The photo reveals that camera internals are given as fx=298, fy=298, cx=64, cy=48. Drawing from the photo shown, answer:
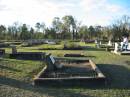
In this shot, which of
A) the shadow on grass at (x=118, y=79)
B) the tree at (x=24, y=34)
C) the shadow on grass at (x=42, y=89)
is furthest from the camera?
the tree at (x=24, y=34)

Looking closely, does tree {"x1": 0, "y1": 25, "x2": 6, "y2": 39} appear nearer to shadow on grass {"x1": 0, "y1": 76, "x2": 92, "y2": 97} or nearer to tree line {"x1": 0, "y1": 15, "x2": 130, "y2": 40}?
tree line {"x1": 0, "y1": 15, "x2": 130, "y2": 40}

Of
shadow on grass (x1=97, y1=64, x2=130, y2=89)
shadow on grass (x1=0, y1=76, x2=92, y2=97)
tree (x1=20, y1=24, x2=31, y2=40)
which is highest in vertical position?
tree (x1=20, y1=24, x2=31, y2=40)

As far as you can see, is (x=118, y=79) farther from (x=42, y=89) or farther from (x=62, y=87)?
A: (x=42, y=89)

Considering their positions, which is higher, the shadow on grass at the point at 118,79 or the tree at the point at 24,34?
the tree at the point at 24,34

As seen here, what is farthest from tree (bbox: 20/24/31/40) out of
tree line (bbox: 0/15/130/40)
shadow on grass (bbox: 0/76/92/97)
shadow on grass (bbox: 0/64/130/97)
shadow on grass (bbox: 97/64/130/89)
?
shadow on grass (bbox: 0/76/92/97)

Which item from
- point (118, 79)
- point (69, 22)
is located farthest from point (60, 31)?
point (118, 79)

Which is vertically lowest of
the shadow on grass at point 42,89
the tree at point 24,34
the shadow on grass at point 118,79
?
the shadow on grass at point 118,79

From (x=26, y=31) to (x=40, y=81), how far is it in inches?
2798

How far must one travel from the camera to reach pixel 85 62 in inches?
720

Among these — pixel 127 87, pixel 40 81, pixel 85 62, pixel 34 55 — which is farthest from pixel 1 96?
pixel 34 55

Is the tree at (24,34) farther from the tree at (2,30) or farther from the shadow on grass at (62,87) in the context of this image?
the shadow on grass at (62,87)

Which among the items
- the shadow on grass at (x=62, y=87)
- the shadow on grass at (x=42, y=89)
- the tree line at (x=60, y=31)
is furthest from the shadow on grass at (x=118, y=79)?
the tree line at (x=60, y=31)

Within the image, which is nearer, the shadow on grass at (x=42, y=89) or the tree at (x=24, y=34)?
the shadow on grass at (x=42, y=89)

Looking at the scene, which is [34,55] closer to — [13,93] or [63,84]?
[63,84]
